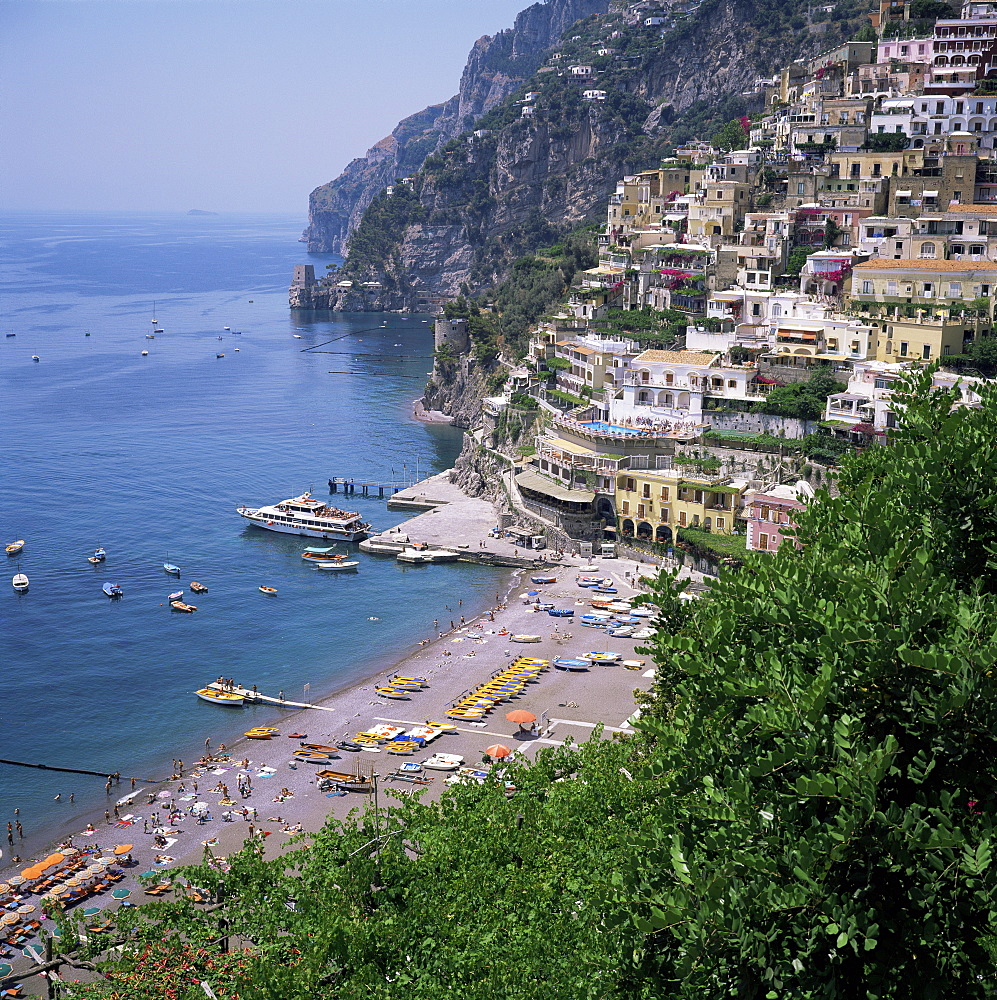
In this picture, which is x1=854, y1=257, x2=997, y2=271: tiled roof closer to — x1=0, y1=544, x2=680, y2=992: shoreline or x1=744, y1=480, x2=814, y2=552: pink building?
x1=744, y1=480, x2=814, y2=552: pink building

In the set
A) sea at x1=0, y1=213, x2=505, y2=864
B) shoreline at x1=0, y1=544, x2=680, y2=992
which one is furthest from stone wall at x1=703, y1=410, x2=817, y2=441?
sea at x1=0, y1=213, x2=505, y2=864

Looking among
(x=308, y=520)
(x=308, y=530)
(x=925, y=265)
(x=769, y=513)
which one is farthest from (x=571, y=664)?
(x=925, y=265)

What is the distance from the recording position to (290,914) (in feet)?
58.4

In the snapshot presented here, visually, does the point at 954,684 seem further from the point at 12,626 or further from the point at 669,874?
the point at 12,626

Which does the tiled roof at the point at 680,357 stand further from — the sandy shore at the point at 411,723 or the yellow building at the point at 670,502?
the sandy shore at the point at 411,723

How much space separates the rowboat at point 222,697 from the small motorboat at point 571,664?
1050cm

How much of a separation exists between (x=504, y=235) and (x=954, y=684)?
133 m

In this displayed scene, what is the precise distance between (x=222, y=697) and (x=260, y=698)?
4.14ft

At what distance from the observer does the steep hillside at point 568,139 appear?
117688 millimetres

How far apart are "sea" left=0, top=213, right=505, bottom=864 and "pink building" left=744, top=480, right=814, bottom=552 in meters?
11.2

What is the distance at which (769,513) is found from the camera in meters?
44.6

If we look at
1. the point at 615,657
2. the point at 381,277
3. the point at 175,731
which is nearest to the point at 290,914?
the point at 175,731

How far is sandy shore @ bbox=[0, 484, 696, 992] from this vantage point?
98.7 ft

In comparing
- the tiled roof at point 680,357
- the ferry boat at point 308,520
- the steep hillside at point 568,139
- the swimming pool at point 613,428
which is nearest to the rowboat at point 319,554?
the ferry boat at point 308,520
